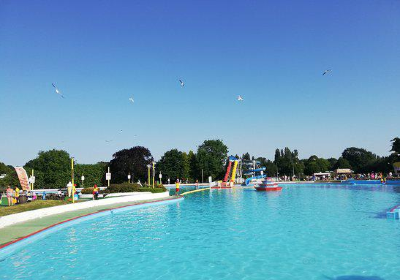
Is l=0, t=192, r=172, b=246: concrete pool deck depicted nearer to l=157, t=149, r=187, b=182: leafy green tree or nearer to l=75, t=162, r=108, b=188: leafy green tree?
l=75, t=162, r=108, b=188: leafy green tree

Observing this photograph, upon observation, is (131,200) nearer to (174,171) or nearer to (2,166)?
(174,171)

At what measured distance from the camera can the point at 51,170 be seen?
51.5 m

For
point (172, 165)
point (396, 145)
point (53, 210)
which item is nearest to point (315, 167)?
point (396, 145)

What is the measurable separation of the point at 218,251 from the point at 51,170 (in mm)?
48107

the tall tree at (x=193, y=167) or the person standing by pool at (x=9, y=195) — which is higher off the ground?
the tall tree at (x=193, y=167)

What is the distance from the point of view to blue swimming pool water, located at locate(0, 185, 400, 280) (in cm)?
927

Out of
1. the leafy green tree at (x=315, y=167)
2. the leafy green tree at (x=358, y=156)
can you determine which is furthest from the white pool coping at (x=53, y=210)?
the leafy green tree at (x=358, y=156)

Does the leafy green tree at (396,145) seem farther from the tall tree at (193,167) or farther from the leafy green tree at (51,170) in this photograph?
the leafy green tree at (51,170)

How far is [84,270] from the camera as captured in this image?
955cm

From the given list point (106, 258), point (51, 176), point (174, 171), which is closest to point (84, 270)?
point (106, 258)

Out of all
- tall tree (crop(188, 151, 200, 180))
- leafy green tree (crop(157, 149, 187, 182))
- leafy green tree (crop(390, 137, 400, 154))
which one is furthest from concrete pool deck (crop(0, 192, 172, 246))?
leafy green tree (crop(390, 137, 400, 154))

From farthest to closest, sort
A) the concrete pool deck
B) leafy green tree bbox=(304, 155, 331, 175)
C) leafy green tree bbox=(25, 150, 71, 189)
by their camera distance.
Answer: leafy green tree bbox=(304, 155, 331, 175) → leafy green tree bbox=(25, 150, 71, 189) → the concrete pool deck

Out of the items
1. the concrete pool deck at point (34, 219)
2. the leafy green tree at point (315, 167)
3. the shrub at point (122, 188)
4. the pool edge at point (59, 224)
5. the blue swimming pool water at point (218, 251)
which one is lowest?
the blue swimming pool water at point (218, 251)

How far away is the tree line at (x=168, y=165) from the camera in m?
51.7
